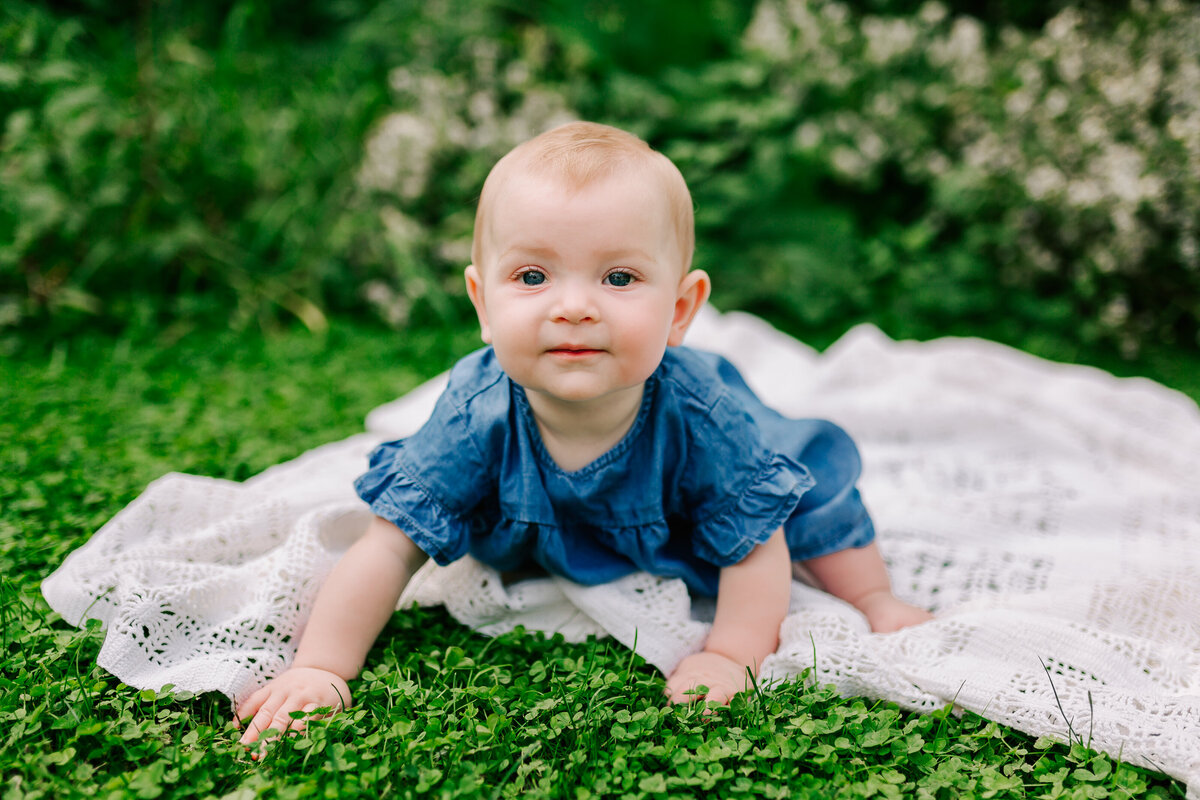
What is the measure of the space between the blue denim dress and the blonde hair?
299 mm

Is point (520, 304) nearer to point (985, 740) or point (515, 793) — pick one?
point (515, 793)

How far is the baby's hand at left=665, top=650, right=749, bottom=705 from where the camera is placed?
1646 millimetres

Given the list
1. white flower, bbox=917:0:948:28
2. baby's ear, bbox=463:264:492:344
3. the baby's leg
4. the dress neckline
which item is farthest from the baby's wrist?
white flower, bbox=917:0:948:28

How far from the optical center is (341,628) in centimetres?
168

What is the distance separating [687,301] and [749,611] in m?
0.63

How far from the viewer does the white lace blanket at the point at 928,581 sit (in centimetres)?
164

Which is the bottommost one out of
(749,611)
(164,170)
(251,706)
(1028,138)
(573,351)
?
(251,706)

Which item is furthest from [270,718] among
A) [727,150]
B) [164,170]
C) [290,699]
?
[727,150]

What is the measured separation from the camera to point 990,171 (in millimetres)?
4582

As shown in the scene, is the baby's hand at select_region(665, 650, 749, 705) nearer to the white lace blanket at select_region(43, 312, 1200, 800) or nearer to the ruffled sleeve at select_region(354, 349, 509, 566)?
the white lace blanket at select_region(43, 312, 1200, 800)

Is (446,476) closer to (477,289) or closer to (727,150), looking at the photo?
(477,289)

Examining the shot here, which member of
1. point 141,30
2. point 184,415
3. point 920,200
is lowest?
point 184,415

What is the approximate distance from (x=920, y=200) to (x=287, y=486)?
156 inches

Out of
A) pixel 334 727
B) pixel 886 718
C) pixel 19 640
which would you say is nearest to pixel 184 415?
pixel 19 640
